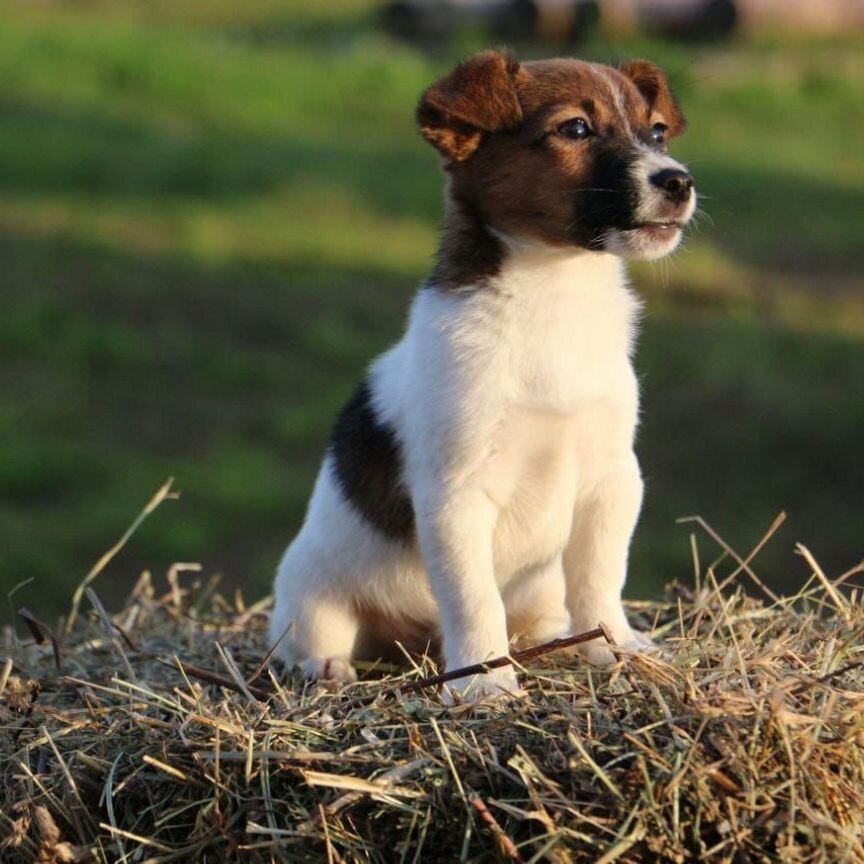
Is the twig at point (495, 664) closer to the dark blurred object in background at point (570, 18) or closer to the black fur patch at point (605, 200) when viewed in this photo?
the black fur patch at point (605, 200)

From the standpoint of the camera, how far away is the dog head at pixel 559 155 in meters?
4.56

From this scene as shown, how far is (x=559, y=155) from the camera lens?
4.65 meters

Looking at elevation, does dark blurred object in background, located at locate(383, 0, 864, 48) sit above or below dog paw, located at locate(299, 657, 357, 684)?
below

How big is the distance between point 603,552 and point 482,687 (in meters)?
0.69

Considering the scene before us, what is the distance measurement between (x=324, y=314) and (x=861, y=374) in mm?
3761

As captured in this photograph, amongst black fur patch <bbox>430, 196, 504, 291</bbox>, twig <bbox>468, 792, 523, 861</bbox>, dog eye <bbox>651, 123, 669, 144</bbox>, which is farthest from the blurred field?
twig <bbox>468, 792, 523, 861</bbox>

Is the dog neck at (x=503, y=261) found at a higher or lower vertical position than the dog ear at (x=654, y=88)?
lower

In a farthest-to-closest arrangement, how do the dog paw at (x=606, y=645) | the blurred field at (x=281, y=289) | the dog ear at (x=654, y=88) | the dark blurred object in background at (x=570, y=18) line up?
the dark blurred object in background at (x=570, y=18) < the blurred field at (x=281, y=289) < the dog ear at (x=654, y=88) < the dog paw at (x=606, y=645)

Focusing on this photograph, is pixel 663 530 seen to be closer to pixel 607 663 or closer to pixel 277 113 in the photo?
pixel 607 663

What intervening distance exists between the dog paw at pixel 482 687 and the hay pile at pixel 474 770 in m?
0.04

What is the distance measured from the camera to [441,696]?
14.4 ft

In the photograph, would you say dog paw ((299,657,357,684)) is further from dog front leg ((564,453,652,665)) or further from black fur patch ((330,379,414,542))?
dog front leg ((564,453,652,665))

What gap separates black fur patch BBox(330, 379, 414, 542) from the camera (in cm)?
492

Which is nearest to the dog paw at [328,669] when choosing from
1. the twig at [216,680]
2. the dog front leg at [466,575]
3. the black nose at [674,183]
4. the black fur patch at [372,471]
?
the twig at [216,680]
